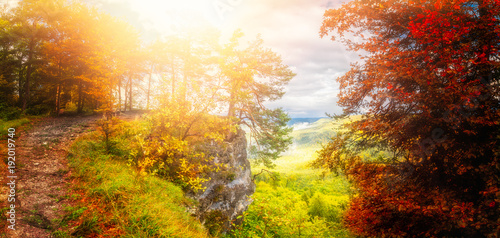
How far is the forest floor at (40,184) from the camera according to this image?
13.5 ft

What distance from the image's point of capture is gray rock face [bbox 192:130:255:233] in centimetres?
Result: 908

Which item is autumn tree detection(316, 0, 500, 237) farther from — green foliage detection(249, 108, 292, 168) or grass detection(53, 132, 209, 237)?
green foliage detection(249, 108, 292, 168)

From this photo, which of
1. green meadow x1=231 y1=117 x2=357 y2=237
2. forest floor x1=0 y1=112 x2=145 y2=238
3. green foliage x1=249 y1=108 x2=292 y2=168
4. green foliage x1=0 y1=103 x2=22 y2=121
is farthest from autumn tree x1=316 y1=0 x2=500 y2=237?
green foliage x1=0 y1=103 x2=22 y2=121

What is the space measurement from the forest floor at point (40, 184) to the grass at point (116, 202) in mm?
248

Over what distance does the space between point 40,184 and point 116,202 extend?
2.38m

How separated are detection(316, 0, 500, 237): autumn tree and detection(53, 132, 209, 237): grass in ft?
19.0

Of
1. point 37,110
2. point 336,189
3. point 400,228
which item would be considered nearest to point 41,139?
point 37,110

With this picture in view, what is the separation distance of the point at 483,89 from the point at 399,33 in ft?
8.92

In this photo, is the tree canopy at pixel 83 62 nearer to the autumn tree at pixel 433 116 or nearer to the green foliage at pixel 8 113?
the green foliage at pixel 8 113

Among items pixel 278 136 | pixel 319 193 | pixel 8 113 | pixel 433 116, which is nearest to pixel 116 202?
pixel 433 116

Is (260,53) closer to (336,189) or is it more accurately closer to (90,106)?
(336,189)

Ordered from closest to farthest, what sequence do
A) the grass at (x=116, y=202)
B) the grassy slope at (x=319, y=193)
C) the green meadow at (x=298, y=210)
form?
the grass at (x=116, y=202), the green meadow at (x=298, y=210), the grassy slope at (x=319, y=193)

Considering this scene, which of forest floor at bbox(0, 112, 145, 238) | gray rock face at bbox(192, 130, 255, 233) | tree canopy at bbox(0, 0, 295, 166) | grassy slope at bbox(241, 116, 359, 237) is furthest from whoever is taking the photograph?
tree canopy at bbox(0, 0, 295, 166)

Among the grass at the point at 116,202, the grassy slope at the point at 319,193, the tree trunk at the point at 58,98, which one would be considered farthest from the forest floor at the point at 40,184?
the tree trunk at the point at 58,98
